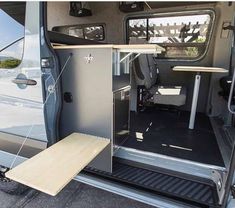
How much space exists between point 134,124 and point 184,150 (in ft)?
2.78

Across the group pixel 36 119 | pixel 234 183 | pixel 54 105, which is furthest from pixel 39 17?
pixel 234 183

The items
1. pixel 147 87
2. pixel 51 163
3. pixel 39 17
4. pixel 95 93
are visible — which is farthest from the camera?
pixel 147 87

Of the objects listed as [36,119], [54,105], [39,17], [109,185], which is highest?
[39,17]

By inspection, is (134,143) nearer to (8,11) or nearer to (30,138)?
(30,138)

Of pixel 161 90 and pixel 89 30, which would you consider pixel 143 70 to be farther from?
pixel 89 30

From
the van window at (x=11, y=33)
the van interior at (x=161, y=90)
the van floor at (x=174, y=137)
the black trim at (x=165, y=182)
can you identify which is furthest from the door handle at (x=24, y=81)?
the van floor at (x=174, y=137)

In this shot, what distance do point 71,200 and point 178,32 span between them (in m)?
2.88

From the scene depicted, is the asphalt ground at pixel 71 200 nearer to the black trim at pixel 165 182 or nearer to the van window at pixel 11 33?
the black trim at pixel 165 182

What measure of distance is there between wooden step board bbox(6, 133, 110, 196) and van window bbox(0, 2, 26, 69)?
0.75 m

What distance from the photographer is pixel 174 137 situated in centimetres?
234

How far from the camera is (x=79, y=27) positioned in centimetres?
421

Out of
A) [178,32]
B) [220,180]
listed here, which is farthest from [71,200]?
[178,32]

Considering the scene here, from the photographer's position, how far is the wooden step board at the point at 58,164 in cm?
119

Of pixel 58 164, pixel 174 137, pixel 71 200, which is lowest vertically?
pixel 71 200
